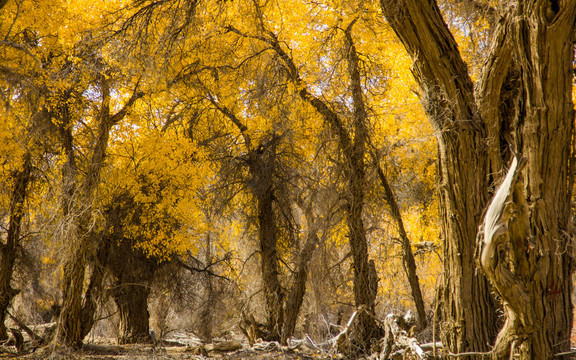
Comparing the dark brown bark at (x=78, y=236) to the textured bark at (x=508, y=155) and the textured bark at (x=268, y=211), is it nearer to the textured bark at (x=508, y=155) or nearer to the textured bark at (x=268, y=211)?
the textured bark at (x=268, y=211)


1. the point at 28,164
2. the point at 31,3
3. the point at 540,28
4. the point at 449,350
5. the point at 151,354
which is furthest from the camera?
the point at 28,164

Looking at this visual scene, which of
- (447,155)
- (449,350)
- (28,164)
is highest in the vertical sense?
(28,164)

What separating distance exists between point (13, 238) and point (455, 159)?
9.86 metres

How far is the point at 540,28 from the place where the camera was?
3.27 meters

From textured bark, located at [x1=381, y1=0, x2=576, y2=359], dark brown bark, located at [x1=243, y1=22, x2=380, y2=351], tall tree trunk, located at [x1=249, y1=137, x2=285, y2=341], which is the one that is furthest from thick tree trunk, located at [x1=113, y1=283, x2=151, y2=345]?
textured bark, located at [x1=381, y1=0, x2=576, y2=359]

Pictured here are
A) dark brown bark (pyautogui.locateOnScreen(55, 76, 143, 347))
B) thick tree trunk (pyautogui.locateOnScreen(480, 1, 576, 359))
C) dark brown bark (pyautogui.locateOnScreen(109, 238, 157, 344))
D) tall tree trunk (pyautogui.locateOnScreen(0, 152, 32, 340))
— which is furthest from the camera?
dark brown bark (pyautogui.locateOnScreen(109, 238, 157, 344))

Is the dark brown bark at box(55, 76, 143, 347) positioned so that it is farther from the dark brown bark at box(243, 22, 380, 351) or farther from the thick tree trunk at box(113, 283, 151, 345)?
the dark brown bark at box(243, 22, 380, 351)

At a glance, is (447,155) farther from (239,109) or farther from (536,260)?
(239,109)

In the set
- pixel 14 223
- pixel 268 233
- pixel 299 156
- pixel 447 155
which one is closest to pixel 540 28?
pixel 447 155

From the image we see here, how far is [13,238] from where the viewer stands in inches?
419

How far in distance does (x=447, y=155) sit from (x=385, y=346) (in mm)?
2409

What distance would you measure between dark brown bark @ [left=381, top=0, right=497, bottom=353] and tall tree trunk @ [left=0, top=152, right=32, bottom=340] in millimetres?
8792

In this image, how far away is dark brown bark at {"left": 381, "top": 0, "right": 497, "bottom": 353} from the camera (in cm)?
384

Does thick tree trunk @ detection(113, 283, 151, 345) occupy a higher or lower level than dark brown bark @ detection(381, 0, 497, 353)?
lower
